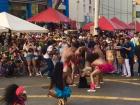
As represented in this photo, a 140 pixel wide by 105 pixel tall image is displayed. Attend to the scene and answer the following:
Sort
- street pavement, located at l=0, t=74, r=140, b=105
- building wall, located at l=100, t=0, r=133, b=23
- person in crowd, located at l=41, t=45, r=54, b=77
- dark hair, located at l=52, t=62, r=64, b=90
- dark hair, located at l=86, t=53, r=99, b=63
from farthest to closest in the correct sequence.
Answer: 1. building wall, located at l=100, t=0, r=133, b=23
2. person in crowd, located at l=41, t=45, r=54, b=77
3. dark hair, located at l=86, t=53, r=99, b=63
4. street pavement, located at l=0, t=74, r=140, b=105
5. dark hair, located at l=52, t=62, r=64, b=90

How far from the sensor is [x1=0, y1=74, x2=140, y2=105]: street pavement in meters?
15.5

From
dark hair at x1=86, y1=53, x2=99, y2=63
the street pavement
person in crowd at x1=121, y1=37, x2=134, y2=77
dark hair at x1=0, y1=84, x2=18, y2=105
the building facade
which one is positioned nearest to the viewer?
dark hair at x1=0, y1=84, x2=18, y2=105

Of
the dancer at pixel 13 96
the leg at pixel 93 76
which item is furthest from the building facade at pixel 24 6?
the dancer at pixel 13 96

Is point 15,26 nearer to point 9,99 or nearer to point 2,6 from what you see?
point 2,6

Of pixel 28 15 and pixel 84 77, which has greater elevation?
pixel 28 15

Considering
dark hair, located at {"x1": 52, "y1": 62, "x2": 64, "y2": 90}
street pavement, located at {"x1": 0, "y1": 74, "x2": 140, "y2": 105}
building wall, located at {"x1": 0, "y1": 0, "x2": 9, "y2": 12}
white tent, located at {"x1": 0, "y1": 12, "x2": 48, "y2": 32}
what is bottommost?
street pavement, located at {"x1": 0, "y1": 74, "x2": 140, "y2": 105}

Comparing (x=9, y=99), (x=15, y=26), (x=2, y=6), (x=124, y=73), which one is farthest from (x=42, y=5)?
(x=9, y=99)

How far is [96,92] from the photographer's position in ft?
57.9

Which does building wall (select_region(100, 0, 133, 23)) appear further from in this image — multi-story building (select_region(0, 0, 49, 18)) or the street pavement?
the street pavement

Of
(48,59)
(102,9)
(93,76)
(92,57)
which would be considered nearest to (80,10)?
(102,9)

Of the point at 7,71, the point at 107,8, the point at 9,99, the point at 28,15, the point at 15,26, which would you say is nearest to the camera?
the point at 9,99

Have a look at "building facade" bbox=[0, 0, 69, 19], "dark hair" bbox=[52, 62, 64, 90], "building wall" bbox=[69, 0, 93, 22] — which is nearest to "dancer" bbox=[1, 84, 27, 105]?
"dark hair" bbox=[52, 62, 64, 90]

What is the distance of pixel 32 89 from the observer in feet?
60.4

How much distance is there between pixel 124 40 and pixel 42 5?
25129 millimetres
